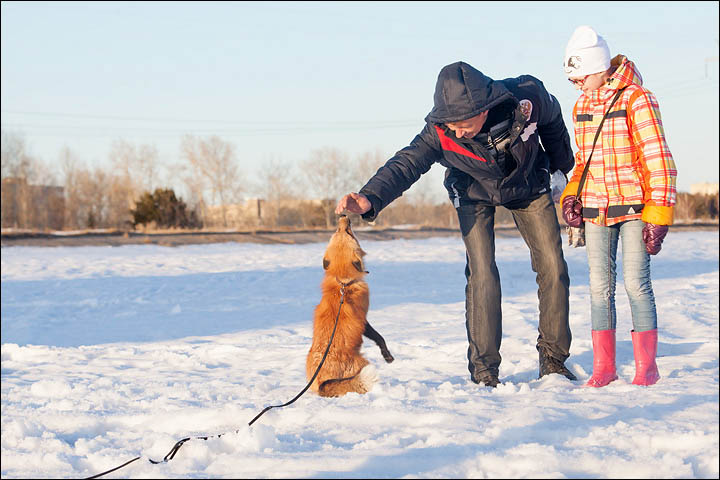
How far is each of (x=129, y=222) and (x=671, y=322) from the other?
4410cm

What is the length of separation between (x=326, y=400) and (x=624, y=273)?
209 centimetres

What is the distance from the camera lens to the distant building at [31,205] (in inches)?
1996

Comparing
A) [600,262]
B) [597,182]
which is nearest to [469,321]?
[600,262]

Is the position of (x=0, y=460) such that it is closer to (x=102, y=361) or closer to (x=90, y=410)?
(x=90, y=410)

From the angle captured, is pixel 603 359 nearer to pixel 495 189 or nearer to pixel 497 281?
pixel 497 281

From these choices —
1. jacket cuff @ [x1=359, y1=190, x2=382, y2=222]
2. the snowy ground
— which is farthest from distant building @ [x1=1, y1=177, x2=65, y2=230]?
jacket cuff @ [x1=359, y1=190, x2=382, y2=222]

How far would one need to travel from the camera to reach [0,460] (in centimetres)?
334

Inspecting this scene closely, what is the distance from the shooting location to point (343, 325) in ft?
14.3

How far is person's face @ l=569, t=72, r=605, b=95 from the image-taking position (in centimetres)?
429

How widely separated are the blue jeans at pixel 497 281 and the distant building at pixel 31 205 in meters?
51.9

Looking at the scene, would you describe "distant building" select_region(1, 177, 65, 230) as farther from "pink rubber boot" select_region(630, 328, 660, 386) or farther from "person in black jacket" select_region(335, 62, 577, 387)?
"pink rubber boot" select_region(630, 328, 660, 386)

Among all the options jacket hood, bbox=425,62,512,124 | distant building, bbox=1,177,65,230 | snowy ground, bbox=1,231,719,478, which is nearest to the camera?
snowy ground, bbox=1,231,719,478

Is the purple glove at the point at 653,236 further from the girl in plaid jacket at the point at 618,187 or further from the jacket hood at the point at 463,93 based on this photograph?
the jacket hood at the point at 463,93

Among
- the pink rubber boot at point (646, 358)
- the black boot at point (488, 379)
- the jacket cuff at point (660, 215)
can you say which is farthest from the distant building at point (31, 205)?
the jacket cuff at point (660, 215)
